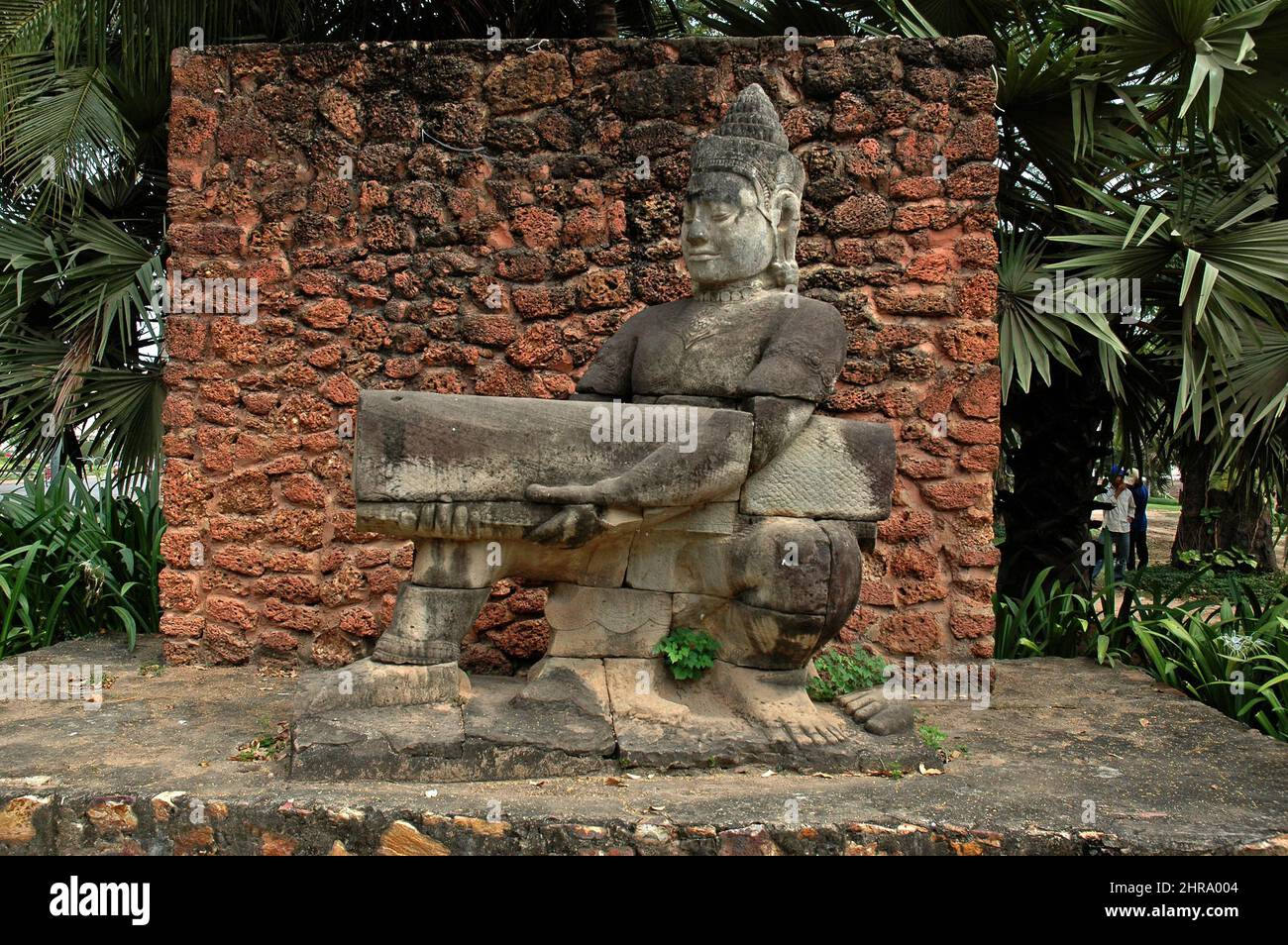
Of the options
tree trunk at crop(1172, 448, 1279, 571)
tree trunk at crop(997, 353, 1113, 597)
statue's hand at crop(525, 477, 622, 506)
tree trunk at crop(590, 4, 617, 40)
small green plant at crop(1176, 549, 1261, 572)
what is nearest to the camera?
statue's hand at crop(525, 477, 622, 506)

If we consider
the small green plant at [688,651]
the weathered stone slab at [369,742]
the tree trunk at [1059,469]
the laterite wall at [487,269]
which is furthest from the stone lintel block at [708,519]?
the tree trunk at [1059,469]

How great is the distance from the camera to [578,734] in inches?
153

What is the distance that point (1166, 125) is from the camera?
7188mm

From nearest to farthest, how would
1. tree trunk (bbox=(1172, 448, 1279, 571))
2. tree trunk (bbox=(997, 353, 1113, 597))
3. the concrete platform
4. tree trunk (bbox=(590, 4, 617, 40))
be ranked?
1. the concrete platform
2. tree trunk (bbox=(997, 353, 1113, 597))
3. tree trunk (bbox=(590, 4, 617, 40))
4. tree trunk (bbox=(1172, 448, 1279, 571))

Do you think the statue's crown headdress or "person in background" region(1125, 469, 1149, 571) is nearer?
the statue's crown headdress

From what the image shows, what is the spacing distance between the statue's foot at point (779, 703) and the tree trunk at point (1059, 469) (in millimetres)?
3302

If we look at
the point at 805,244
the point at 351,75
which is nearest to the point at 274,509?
the point at 351,75

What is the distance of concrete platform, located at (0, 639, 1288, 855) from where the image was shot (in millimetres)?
3375

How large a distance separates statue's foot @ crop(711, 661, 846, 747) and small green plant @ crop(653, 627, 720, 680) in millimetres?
57

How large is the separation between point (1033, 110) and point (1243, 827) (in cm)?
390

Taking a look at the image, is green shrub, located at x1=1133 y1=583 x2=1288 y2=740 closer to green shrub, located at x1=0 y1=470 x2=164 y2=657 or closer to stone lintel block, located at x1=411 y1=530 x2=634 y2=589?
stone lintel block, located at x1=411 y1=530 x2=634 y2=589

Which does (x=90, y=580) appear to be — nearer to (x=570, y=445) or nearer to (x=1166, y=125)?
(x=570, y=445)

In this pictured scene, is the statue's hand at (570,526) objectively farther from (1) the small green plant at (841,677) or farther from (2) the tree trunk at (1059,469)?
(2) the tree trunk at (1059,469)

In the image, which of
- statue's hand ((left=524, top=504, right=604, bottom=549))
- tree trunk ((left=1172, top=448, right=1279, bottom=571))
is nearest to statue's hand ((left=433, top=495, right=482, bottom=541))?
statue's hand ((left=524, top=504, right=604, bottom=549))
